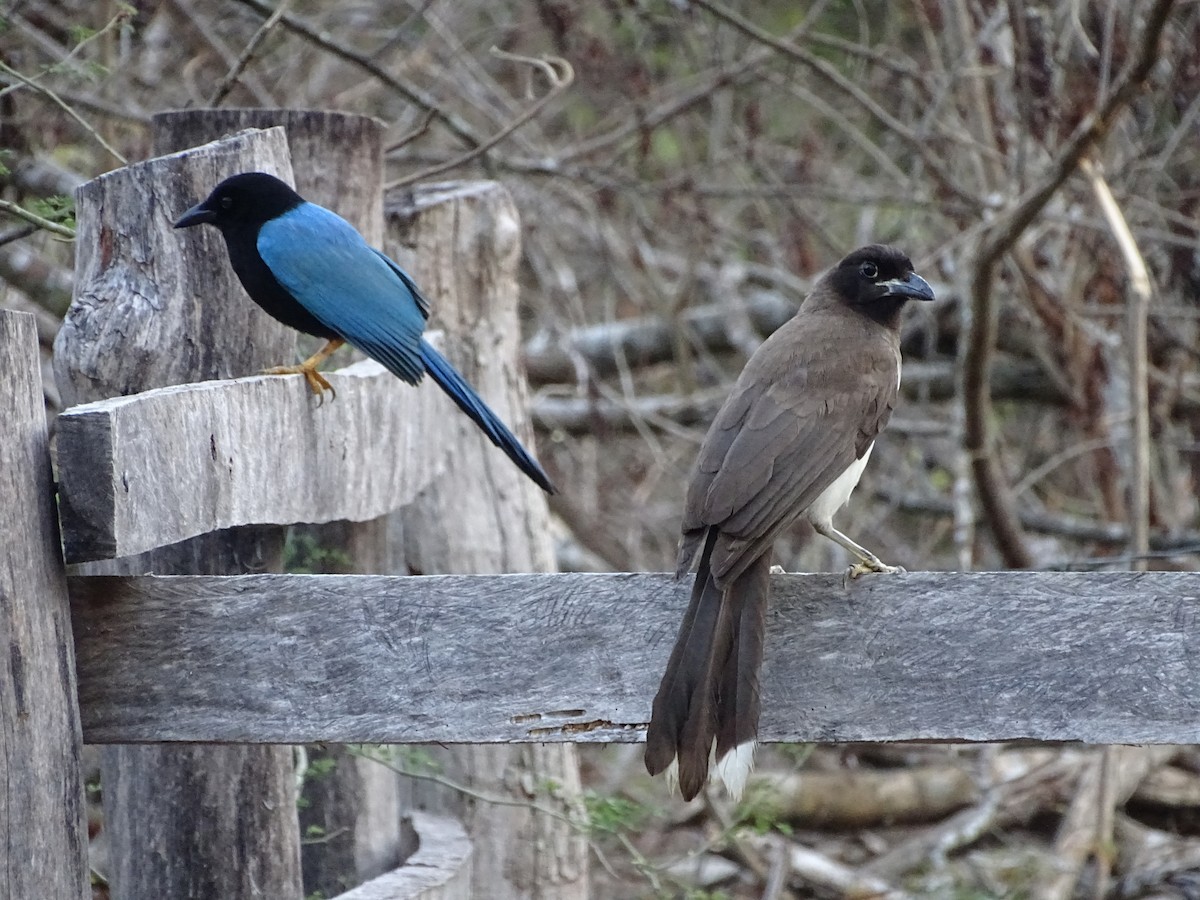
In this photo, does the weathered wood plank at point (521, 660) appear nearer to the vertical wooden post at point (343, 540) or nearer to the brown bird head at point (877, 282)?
the vertical wooden post at point (343, 540)

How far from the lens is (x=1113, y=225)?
545cm

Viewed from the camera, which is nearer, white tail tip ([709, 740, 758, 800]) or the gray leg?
white tail tip ([709, 740, 758, 800])

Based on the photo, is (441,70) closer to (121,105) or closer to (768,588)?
(121,105)

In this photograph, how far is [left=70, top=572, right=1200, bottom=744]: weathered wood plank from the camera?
2367mm

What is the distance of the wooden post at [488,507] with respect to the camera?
14.1 ft

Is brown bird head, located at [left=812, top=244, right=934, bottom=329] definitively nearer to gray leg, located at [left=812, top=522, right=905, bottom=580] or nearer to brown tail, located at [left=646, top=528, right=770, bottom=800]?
gray leg, located at [left=812, top=522, right=905, bottom=580]

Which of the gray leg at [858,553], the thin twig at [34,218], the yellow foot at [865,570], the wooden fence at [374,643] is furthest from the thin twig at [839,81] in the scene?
the wooden fence at [374,643]

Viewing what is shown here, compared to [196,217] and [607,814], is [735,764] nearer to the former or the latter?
[607,814]

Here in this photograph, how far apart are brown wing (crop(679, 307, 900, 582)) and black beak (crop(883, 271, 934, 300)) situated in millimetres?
110

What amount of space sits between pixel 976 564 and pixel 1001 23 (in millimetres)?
3035

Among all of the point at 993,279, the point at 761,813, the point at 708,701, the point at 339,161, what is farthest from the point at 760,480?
the point at 993,279

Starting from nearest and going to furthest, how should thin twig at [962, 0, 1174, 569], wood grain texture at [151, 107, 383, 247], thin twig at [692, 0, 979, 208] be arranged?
wood grain texture at [151, 107, 383, 247]
thin twig at [962, 0, 1174, 569]
thin twig at [692, 0, 979, 208]

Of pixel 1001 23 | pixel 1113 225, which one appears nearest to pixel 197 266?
pixel 1113 225

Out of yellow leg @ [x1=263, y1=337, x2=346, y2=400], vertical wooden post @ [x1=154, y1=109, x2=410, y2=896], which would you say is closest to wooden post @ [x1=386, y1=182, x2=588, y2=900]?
vertical wooden post @ [x1=154, y1=109, x2=410, y2=896]
